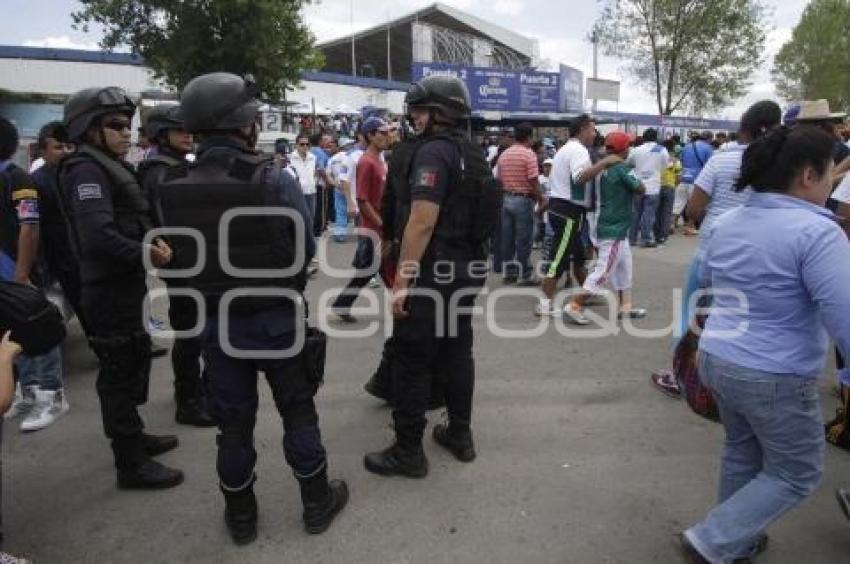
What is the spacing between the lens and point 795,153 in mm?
2070

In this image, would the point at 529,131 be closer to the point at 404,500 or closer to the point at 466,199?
the point at 466,199

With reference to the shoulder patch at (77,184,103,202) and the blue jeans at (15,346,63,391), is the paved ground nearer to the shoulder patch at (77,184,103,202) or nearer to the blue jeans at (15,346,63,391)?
the blue jeans at (15,346,63,391)

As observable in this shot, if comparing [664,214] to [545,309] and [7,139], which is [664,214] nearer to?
[545,309]

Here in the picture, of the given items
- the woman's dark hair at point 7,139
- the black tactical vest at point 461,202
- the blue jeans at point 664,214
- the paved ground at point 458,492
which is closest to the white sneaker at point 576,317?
the paved ground at point 458,492

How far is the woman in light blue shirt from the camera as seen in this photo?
77.9 inches

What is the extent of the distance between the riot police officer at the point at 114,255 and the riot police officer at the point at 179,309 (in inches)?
14.5

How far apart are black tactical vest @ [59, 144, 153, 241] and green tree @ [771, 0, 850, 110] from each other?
4207 centimetres

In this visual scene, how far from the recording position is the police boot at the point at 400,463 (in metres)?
3.23

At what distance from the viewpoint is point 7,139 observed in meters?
3.46

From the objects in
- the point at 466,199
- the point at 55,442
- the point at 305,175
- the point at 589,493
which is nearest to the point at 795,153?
the point at 466,199

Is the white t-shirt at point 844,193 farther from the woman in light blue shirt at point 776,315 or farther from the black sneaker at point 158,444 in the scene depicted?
the black sneaker at point 158,444

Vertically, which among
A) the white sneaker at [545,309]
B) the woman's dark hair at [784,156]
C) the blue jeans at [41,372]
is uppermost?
the woman's dark hair at [784,156]

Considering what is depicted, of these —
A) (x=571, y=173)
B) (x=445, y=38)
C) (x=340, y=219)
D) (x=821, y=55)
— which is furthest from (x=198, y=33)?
(x=821, y=55)

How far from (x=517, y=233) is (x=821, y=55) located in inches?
1594
